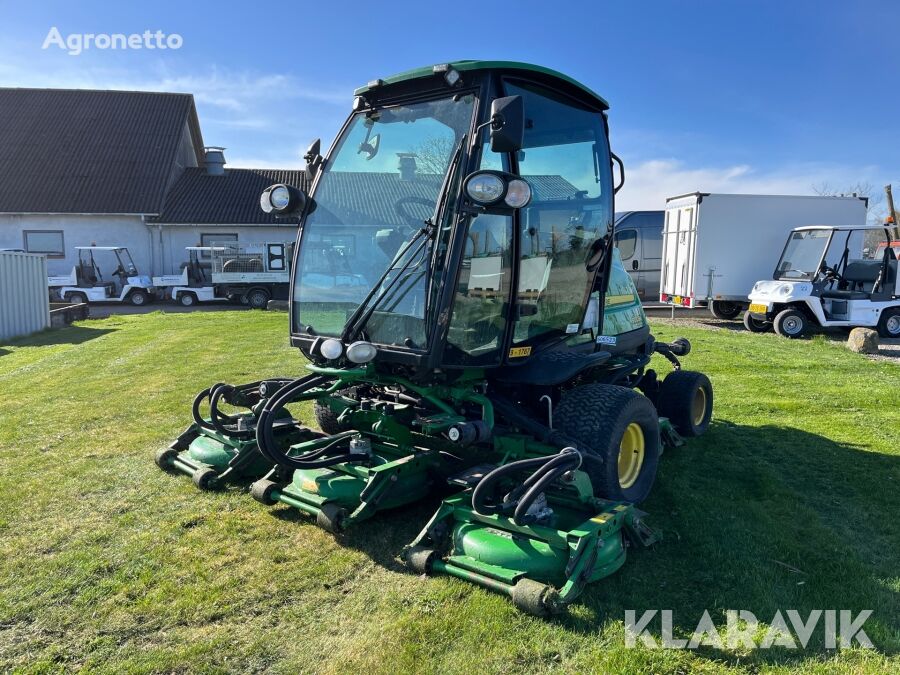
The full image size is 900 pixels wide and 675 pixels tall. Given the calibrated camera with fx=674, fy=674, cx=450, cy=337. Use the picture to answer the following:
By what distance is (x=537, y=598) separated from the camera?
9.42ft

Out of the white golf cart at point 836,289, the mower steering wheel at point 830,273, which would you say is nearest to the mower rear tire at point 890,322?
the white golf cart at point 836,289

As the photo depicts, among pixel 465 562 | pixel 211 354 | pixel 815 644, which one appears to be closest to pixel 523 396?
pixel 465 562

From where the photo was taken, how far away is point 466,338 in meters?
3.77

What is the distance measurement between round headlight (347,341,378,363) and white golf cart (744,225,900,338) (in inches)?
452

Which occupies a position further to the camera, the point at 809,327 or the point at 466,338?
the point at 809,327

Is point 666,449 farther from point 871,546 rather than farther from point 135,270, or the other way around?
point 135,270

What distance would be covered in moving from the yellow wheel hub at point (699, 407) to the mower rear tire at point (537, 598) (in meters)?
3.38

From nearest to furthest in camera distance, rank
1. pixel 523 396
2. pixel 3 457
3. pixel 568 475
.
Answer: pixel 568 475 → pixel 523 396 → pixel 3 457

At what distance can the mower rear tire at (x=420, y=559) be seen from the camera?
328 centimetres

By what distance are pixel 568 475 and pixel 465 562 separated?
0.68 metres

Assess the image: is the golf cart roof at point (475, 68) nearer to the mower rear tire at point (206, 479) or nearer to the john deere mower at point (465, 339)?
the john deere mower at point (465, 339)

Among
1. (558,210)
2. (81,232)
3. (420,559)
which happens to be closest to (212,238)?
(81,232)

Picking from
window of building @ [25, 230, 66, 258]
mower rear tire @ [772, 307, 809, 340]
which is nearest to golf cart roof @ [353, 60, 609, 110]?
mower rear tire @ [772, 307, 809, 340]

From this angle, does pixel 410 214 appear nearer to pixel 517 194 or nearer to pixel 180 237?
pixel 517 194
